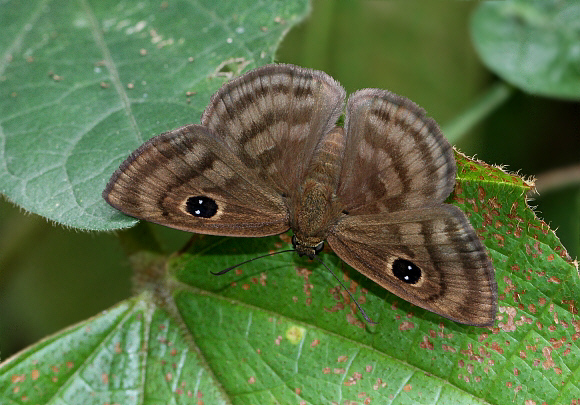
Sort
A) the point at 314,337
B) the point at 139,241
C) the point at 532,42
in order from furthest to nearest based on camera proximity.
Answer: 1. the point at 532,42
2. the point at 139,241
3. the point at 314,337

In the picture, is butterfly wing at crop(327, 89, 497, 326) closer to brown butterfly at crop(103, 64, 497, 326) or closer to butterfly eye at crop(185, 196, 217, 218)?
brown butterfly at crop(103, 64, 497, 326)

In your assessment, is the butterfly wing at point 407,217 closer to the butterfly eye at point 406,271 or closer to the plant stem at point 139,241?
the butterfly eye at point 406,271

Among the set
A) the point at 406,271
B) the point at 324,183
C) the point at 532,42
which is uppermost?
the point at 532,42

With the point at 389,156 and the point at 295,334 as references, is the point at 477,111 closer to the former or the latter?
the point at 389,156

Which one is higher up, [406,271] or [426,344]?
[406,271]

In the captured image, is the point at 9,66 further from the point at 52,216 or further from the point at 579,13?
the point at 579,13

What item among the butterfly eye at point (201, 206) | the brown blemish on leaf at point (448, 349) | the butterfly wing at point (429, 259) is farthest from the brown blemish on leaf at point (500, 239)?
the butterfly eye at point (201, 206)

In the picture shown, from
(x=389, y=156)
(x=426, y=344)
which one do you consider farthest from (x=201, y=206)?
(x=426, y=344)
